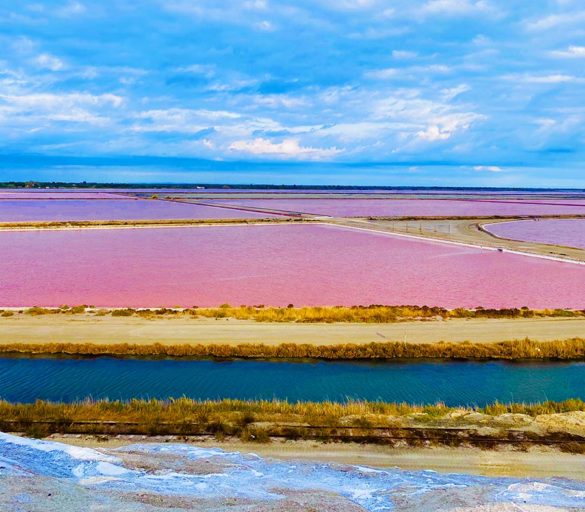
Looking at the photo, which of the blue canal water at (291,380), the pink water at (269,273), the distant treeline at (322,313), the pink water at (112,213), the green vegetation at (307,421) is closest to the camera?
the green vegetation at (307,421)

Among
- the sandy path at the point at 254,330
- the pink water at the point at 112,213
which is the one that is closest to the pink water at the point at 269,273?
the sandy path at the point at 254,330

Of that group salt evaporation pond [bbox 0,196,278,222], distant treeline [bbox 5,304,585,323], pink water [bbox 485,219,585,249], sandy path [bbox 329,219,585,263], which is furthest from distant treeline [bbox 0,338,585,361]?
salt evaporation pond [bbox 0,196,278,222]

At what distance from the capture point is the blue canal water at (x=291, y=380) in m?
9.97

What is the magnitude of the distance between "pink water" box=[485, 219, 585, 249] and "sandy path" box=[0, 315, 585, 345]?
21448mm

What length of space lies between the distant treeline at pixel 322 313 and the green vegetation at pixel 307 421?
5.59 metres

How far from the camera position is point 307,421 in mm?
8047

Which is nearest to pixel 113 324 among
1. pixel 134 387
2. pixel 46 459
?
pixel 134 387

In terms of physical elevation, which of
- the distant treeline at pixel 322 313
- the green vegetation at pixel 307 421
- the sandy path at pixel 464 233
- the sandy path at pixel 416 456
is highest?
the sandy path at pixel 464 233

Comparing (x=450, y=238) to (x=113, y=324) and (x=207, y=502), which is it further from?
(x=207, y=502)

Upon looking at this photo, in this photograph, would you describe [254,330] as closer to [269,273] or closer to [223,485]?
[223,485]

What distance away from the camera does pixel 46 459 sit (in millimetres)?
6297

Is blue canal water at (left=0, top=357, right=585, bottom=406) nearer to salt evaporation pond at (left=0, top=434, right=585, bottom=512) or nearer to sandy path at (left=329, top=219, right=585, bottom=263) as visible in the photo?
salt evaporation pond at (left=0, top=434, right=585, bottom=512)

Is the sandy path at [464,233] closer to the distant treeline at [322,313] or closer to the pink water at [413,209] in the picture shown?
the pink water at [413,209]

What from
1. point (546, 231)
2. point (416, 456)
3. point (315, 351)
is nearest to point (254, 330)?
point (315, 351)
